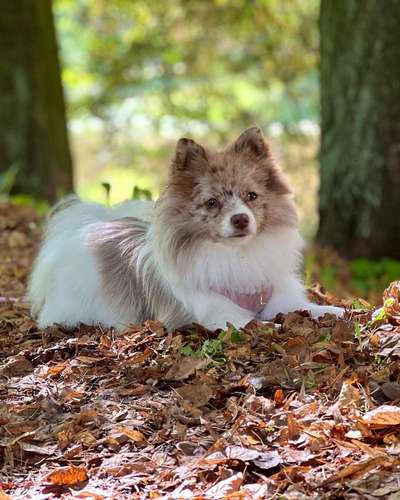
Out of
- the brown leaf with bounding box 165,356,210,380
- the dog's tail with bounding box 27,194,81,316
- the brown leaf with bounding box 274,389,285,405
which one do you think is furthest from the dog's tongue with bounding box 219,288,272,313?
the dog's tail with bounding box 27,194,81,316

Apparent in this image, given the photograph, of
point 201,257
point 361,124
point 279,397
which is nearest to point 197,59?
point 361,124

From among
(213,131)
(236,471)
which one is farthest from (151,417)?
(213,131)

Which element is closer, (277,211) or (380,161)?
(277,211)

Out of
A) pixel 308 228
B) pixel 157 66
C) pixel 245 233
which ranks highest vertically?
pixel 157 66

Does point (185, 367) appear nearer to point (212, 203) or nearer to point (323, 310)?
point (212, 203)

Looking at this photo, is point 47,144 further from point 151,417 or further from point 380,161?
point 151,417

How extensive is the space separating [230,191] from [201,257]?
0.41m

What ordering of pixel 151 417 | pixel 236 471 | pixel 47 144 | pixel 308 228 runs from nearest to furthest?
pixel 236 471 → pixel 151 417 → pixel 47 144 → pixel 308 228

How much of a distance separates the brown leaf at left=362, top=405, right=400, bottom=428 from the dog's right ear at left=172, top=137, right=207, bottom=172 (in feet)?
6.23

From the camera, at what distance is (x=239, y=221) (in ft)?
14.1

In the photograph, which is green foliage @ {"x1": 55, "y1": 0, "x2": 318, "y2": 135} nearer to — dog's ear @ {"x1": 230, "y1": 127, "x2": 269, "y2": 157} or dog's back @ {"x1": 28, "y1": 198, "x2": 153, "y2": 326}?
dog's back @ {"x1": 28, "y1": 198, "x2": 153, "y2": 326}

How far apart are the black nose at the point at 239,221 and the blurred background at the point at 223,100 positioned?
2142 mm

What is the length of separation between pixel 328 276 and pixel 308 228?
5.89 meters

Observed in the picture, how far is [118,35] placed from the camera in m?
14.4
